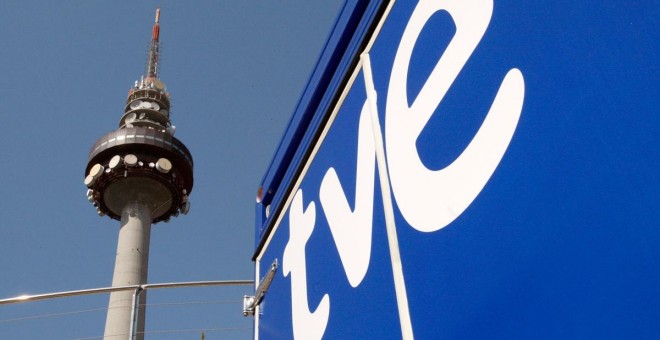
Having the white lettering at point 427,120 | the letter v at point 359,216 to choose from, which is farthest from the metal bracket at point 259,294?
the white lettering at point 427,120

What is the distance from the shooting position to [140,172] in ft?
117

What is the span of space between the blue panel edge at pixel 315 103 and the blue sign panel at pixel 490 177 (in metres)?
0.02

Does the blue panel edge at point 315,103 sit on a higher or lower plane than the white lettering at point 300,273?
higher

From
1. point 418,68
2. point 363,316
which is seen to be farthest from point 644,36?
point 363,316

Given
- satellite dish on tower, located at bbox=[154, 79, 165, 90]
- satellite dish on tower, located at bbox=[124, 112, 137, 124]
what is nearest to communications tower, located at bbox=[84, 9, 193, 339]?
satellite dish on tower, located at bbox=[124, 112, 137, 124]

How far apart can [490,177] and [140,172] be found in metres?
35.4

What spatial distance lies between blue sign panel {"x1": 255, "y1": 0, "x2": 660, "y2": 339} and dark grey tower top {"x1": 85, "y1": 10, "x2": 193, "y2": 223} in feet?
113

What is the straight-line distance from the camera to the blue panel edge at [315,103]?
6.95 feet

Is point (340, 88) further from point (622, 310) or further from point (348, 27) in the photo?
point (622, 310)

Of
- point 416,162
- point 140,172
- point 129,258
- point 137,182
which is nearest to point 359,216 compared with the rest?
point 416,162

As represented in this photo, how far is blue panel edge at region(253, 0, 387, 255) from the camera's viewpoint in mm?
2117

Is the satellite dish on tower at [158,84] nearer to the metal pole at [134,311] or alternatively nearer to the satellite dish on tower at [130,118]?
the satellite dish on tower at [130,118]

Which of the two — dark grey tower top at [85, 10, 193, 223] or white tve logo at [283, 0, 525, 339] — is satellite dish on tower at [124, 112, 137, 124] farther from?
white tve logo at [283, 0, 525, 339]

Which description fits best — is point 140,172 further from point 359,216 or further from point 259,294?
point 359,216
